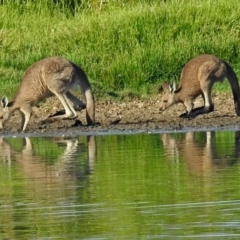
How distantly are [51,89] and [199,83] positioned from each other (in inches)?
86.4

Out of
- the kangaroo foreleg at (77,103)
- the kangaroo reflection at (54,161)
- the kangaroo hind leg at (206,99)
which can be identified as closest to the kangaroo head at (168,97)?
the kangaroo hind leg at (206,99)

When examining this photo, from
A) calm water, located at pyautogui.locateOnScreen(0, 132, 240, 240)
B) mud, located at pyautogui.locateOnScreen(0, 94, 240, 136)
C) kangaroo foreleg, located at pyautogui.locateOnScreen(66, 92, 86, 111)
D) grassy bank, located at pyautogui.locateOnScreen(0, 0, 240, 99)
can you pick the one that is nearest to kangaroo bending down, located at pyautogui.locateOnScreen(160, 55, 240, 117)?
mud, located at pyautogui.locateOnScreen(0, 94, 240, 136)

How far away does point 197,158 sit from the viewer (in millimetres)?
10320

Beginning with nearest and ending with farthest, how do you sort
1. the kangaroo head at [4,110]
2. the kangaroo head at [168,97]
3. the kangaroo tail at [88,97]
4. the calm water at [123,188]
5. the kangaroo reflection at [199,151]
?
the calm water at [123,188], the kangaroo reflection at [199,151], the kangaroo tail at [88,97], the kangaroo head at [4,110], the kangaroo head at [168,97]

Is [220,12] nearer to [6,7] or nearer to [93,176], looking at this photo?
[6,7]

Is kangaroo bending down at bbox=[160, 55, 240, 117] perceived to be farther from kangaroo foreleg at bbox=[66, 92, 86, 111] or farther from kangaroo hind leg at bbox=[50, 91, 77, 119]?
kangaroo hind leg at bbox=[50, 91, 77, 119]

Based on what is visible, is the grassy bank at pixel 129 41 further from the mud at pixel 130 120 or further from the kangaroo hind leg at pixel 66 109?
the kangaroo hind leg at pixel 66 109

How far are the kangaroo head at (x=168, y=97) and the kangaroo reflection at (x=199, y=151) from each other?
2.19m

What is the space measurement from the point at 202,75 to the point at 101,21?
11.4 ft

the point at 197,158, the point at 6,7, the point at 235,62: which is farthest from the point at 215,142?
the point at 6,7

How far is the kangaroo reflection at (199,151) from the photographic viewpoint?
9.70 m

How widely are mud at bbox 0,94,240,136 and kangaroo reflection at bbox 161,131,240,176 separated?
0.83 meters

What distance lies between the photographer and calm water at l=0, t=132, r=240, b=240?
686cm

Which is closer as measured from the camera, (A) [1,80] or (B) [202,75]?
(B) [202,75]
